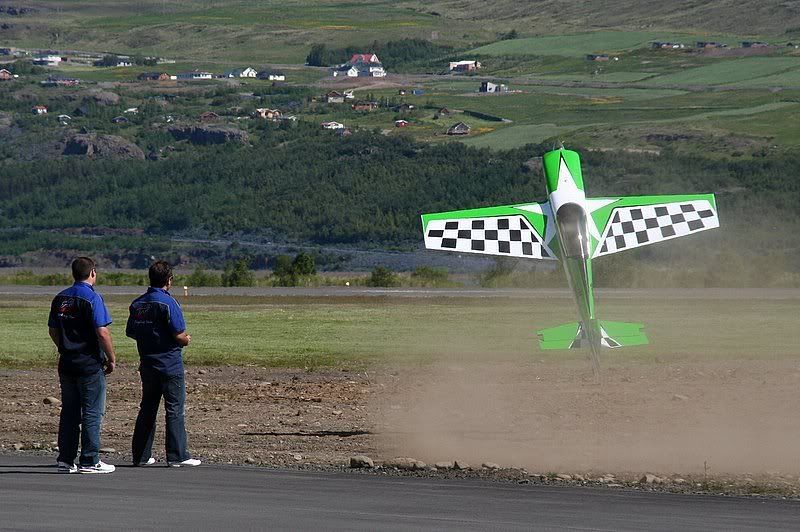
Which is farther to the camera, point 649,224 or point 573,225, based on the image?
point 649,224

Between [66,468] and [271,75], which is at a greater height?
[271,75]

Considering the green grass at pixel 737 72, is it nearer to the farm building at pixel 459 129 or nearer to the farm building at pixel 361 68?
the farm building at pixel 459 129

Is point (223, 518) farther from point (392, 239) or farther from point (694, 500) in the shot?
point (392, 239)

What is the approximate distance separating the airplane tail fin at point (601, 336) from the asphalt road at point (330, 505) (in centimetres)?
735

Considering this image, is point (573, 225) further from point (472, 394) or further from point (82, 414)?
point (82, 414)

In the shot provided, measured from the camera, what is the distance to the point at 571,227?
71.9 ft

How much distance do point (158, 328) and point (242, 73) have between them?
7210 inches

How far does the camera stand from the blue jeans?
15203 millimetres

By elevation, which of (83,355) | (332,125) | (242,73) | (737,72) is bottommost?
(83,355)

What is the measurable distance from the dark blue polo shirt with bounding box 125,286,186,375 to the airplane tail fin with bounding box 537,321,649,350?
26.6 ft

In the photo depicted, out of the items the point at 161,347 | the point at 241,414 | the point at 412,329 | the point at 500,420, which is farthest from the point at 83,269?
the point at 412,329

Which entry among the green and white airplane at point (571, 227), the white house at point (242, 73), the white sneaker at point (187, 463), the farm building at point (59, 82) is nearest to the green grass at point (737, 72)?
the white house at point (242, 73)

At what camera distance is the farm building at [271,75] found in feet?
625

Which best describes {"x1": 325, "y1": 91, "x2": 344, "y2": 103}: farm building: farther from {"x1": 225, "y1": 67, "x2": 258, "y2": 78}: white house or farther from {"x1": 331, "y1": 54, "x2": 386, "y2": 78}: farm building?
{"x1": 225, "y1": 67, "x2": 258, "y2": 78}: white house
